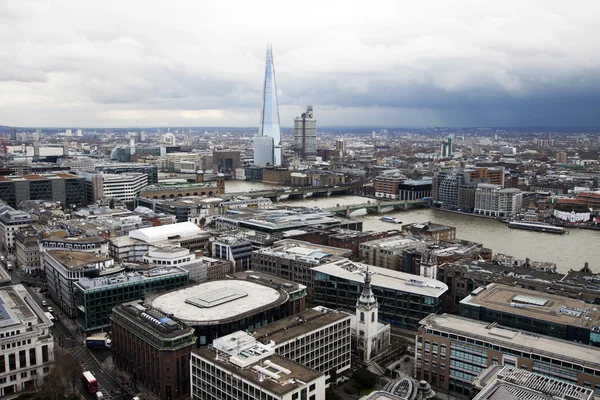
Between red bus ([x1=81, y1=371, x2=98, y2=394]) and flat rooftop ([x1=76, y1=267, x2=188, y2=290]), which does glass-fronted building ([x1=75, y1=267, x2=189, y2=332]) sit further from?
red bus ([x1=81, y1=371, x2=98, y2=394])

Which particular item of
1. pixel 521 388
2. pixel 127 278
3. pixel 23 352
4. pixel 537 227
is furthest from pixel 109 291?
pixel 537 227

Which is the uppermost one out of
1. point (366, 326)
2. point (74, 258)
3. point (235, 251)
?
point (74, 258)

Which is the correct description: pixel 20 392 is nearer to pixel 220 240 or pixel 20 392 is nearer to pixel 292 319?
pixel 292 319

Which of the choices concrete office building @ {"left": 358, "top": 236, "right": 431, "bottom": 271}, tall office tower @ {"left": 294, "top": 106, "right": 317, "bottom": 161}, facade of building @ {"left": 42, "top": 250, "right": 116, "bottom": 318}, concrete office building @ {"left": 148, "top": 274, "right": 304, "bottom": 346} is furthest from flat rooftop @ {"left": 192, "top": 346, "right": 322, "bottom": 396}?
tall office tower @ {"left": 294, "top": 106, "right": 317, "bottom": 161}

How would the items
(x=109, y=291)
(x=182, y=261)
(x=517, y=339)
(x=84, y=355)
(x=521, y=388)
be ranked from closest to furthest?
(x=521, y=388)
(x=517, y=339)
(x=84, y=355)
(x=109, y=291)
(x=182, y=261)

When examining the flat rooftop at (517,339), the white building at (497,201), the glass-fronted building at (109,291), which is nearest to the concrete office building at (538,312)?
the flat rooftop at (517,339)

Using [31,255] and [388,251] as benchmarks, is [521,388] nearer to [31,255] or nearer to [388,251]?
[388,251]
